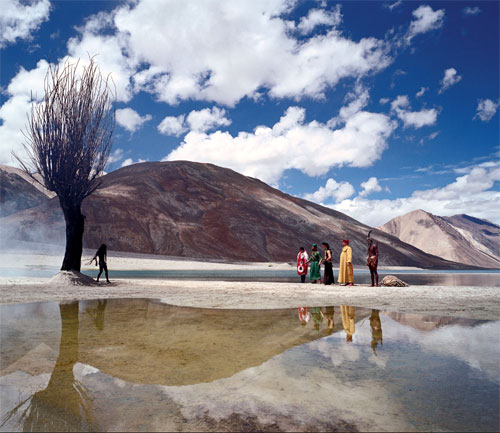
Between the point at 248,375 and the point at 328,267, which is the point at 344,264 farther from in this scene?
the point at 248,375

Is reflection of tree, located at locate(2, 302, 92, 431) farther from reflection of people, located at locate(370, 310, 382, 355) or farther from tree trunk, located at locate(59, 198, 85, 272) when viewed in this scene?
tree trunk, located at locate(59, 198, 85, 272)

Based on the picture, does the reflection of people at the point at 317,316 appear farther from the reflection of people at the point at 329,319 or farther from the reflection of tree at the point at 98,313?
the reflection of tree at the point at 98,313

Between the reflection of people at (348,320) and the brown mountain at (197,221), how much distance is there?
4986 centimetres

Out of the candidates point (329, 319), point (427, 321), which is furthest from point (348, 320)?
point (427, 321)

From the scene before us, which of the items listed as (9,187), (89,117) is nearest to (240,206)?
(9,187)

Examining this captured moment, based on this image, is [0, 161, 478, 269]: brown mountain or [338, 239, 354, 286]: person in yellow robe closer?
[338, 239, 354, 286]: person in yellow robe

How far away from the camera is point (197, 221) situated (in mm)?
83688

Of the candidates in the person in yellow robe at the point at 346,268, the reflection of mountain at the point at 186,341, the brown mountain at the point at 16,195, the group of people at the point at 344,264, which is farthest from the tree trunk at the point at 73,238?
the brown mountain at the point at 16,195

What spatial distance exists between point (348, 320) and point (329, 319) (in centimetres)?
39

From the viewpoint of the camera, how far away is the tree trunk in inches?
726

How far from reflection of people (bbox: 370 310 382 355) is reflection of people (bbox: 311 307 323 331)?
98cm

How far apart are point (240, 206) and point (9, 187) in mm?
63038

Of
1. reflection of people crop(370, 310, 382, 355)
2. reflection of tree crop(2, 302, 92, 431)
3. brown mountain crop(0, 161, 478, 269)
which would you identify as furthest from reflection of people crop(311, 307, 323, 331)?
brown mountain crop(0, 161, 478, 269)

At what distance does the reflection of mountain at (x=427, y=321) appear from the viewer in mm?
7088
